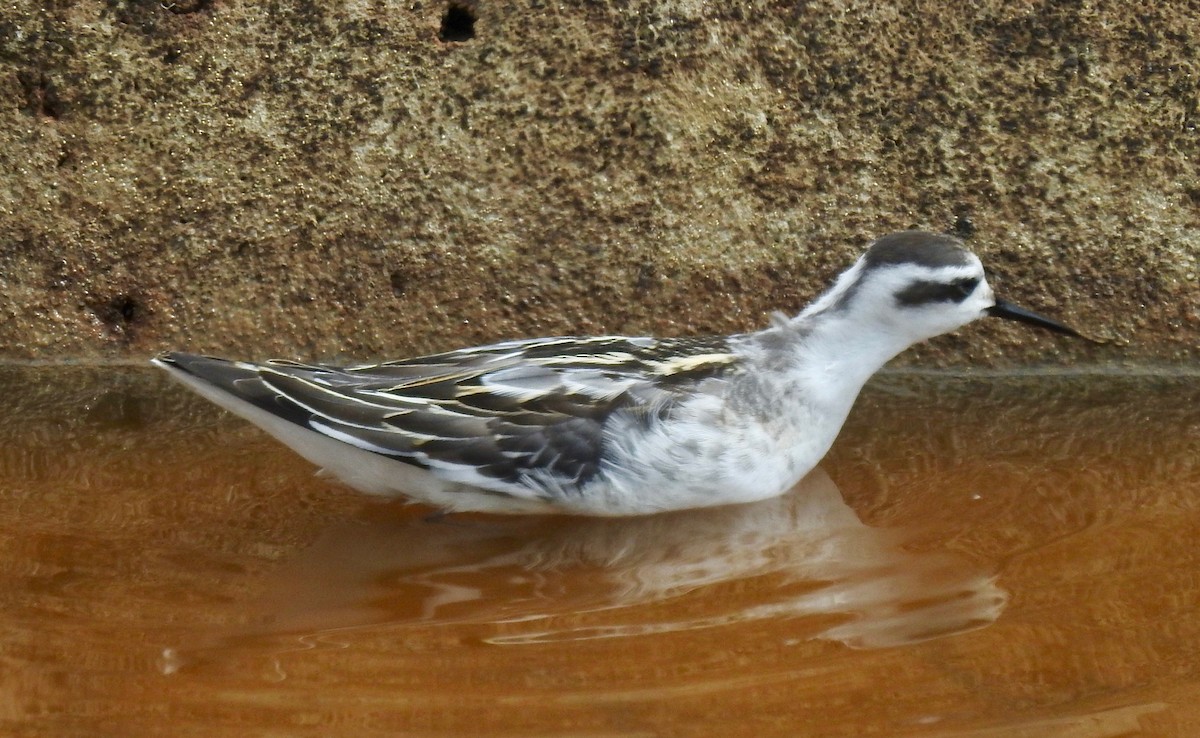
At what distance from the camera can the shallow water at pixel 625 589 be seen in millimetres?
2996

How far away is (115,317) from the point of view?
16.7 ft

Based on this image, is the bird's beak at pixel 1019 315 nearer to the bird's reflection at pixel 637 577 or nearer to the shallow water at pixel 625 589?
the shallow water at pixel 625 589

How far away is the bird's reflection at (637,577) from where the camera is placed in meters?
3.44

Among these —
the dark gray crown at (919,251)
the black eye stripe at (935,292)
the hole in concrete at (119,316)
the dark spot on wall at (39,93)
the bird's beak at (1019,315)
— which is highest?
the dark spot on wall at (39,93)

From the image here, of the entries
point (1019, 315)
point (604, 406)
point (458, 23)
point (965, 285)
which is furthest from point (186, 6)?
point (1019, 315)

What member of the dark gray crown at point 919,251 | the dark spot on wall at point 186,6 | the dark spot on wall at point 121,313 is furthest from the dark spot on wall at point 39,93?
the dark gray crown at point 919,251

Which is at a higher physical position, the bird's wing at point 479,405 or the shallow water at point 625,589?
the bird's wing at point 479,405

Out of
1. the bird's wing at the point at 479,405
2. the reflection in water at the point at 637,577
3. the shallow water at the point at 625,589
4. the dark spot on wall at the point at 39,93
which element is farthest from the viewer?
the dark spot on wall at the point at 39,93

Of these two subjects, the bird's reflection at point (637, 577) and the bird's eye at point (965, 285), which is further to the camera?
the bird's eye at point (965, 285)

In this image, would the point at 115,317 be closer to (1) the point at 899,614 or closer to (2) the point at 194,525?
(2) the point at 194,525

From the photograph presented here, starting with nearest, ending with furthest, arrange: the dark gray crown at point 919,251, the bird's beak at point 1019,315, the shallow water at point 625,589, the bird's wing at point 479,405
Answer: the shallow water at point 625,589, the bird's wing at point 479,405, the dark gray crown at point 919,251, the bird's beak at point 1019,315

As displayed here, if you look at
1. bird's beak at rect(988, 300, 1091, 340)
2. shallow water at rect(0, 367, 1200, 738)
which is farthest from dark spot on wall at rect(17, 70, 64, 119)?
bird's beak at rect(988, 300, 1091, 340)

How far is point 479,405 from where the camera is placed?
4.11 meters

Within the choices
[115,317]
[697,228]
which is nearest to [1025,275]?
[697,228]
